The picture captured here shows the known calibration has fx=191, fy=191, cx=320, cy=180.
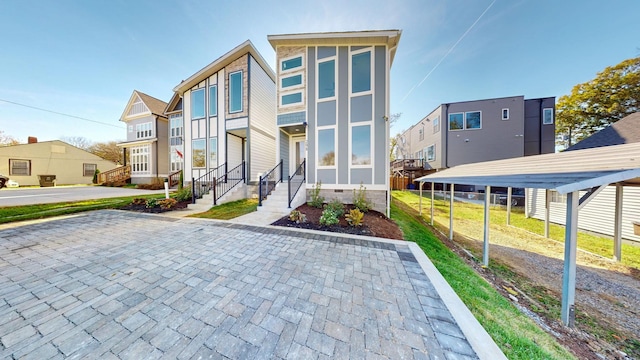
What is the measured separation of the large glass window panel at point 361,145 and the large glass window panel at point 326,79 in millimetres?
1884

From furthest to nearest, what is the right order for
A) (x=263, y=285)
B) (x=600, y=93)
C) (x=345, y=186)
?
(x=600, y=93) < (x=345, y=186) < (x=263, y=285)

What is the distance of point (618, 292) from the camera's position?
377 cm

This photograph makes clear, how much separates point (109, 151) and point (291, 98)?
39806 mm

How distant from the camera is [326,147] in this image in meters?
7.79

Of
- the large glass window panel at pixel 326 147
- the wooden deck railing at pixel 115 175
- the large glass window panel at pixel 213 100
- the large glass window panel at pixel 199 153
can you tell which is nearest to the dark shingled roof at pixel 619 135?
the large glass window panel at pixel 326 147

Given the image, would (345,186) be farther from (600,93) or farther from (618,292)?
(600,93)

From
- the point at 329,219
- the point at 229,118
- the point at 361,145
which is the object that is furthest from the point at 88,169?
the point at 361,145

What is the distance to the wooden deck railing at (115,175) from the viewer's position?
18.5 meters

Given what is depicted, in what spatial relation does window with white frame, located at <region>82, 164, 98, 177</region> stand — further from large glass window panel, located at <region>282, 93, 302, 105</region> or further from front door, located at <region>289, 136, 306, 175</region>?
large glass window panel, located at <region>282, 93, 302, 105</region>

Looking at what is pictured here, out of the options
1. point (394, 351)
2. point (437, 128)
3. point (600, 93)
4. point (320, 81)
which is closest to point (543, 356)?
point (394, 351)

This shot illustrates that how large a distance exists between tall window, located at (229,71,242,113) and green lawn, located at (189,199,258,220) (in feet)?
15.8

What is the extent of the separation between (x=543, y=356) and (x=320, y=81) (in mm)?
8763

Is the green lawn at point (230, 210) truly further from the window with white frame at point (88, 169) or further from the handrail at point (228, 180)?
the window with white frame at point (88, 169)

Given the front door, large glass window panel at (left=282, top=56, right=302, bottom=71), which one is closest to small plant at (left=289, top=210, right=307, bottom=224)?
the front door
